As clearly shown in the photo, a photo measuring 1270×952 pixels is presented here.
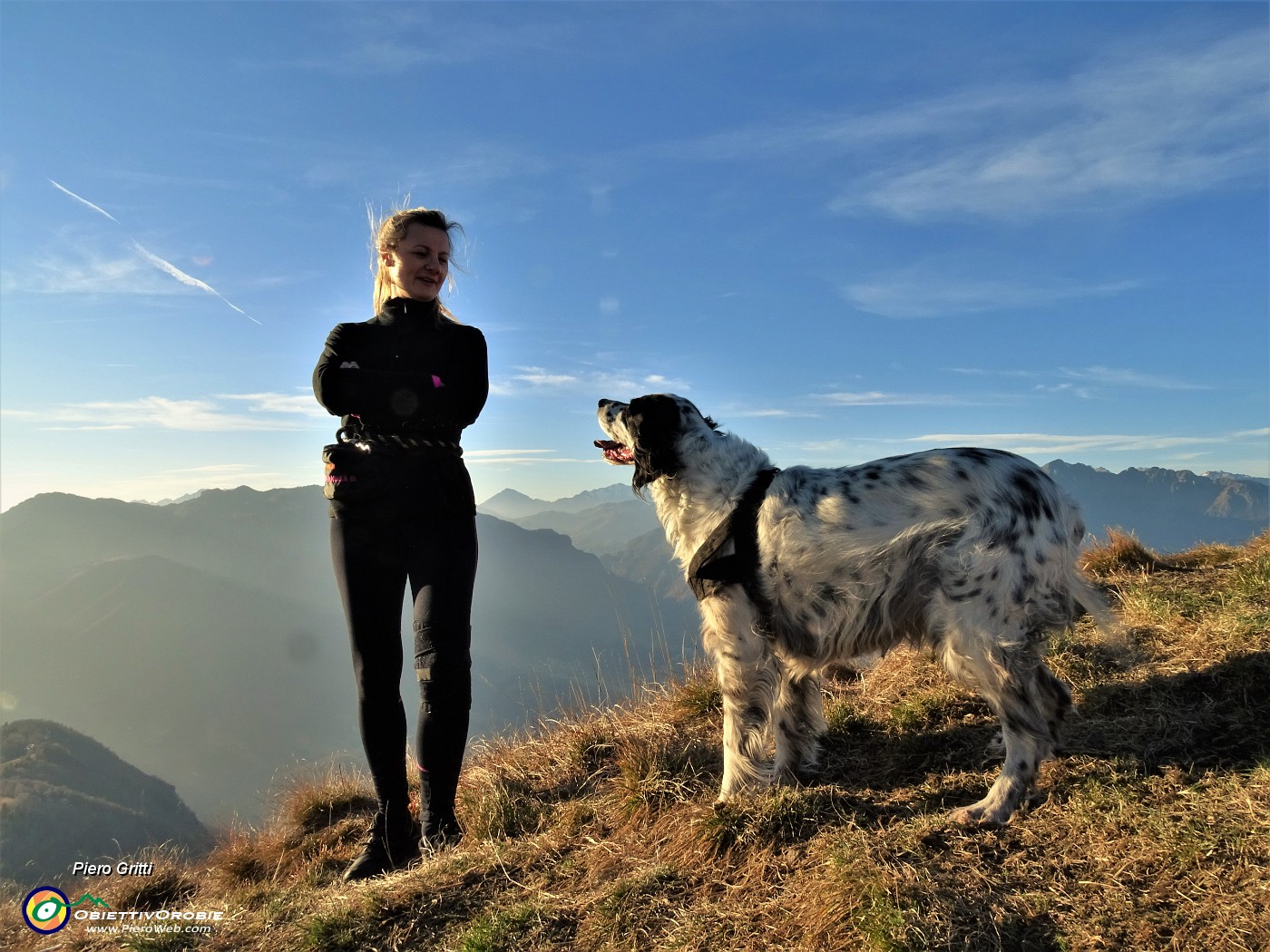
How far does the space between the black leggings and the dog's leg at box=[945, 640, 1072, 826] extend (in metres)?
2.53

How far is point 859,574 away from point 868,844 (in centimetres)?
121

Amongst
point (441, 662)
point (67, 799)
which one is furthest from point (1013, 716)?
point (67, 799)

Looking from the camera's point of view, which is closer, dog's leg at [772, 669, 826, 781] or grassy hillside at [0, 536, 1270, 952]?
grassy hillside at [0, 536, 1270, 952]

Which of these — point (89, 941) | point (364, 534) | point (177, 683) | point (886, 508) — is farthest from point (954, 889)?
point (177, 683)

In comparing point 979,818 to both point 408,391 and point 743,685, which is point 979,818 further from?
point 408,391

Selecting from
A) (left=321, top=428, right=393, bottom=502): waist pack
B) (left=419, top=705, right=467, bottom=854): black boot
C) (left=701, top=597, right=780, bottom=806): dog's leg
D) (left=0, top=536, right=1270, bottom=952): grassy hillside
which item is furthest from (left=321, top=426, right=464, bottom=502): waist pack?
(left=0, top=536, right=1270, bottom=952): grassy hillside

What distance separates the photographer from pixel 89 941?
4.03 m

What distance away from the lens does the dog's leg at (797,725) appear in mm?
4184

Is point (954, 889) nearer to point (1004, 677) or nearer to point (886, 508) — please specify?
point (1004, 677)

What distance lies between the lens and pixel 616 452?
14.7 feet

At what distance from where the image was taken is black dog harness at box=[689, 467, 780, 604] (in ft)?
→ 12.9

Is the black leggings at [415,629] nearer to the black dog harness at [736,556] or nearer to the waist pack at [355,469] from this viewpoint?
the waist pack at [355,469]

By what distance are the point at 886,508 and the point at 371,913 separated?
3.06m
